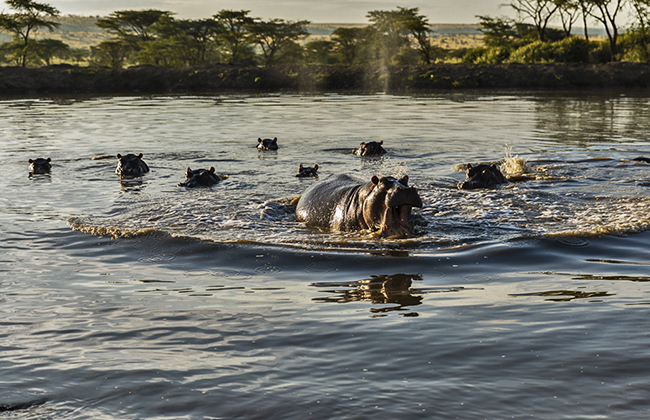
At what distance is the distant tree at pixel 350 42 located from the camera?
6512cm

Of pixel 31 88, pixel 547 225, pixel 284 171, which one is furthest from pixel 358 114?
pixel 31 88

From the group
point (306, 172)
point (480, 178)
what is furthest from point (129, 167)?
point (480, 178)

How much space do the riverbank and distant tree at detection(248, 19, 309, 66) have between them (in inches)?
478

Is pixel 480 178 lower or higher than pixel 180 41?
lower

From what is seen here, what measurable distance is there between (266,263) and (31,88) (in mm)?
45657

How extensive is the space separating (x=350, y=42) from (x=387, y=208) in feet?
203

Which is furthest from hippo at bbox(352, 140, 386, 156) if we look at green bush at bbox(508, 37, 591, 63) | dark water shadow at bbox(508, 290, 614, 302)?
green bush at bbox(508, 37, 591, 63)

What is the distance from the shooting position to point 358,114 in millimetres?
25234

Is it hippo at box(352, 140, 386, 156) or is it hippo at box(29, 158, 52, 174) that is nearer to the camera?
hippo at box(29, 158, 52, 174)

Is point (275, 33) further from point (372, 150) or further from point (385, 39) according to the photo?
point (372, 150)

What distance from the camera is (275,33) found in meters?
63.0

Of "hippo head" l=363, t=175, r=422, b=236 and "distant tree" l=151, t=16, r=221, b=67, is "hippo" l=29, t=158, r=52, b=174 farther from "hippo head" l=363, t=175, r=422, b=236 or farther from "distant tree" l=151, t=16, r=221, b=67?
"distant tree" l=151, t=16, r=221, b=67

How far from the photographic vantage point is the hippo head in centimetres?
654

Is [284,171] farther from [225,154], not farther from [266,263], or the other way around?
[266,263]
